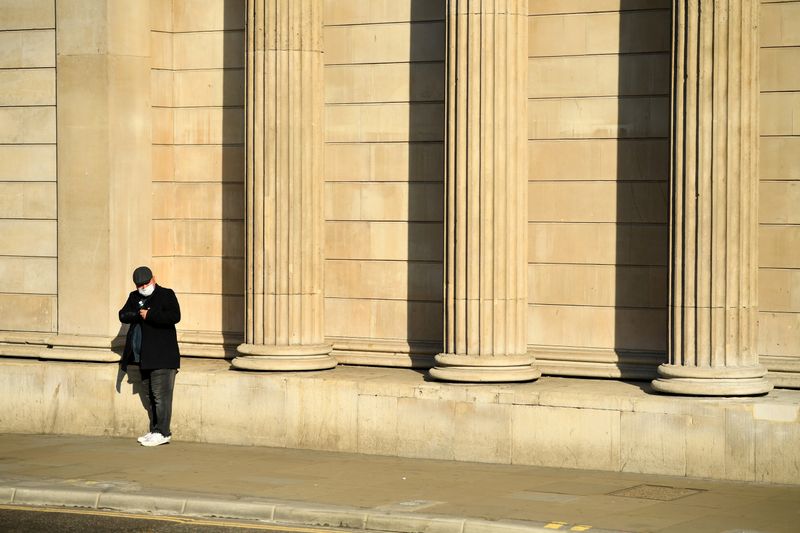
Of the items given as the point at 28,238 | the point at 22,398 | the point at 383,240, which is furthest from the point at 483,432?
the point at 28,238

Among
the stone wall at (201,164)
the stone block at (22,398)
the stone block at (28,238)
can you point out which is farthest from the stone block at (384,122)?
the stone block at (22,398)

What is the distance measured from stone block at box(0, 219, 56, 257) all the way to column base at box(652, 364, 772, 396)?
29.3 feet

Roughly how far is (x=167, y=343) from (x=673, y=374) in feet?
20.7

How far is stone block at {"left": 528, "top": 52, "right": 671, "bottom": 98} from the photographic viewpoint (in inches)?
669

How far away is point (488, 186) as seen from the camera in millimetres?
17094

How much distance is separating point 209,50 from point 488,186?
4.93 meters

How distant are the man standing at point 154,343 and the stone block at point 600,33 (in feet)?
18.5

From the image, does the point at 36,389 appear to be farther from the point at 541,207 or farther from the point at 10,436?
the point at 541,207

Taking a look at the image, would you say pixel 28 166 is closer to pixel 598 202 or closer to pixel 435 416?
pixel 435 416

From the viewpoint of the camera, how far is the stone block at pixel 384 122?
59.8ft

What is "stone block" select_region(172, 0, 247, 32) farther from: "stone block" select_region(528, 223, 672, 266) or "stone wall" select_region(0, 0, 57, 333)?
"stone block" select_region(528, 223, 672, 266)

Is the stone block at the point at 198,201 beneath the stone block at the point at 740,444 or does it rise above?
above

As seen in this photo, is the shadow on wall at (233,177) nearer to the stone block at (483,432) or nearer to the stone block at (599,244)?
the stone block at (483,432)

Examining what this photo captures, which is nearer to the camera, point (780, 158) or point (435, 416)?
point (780, 158)
